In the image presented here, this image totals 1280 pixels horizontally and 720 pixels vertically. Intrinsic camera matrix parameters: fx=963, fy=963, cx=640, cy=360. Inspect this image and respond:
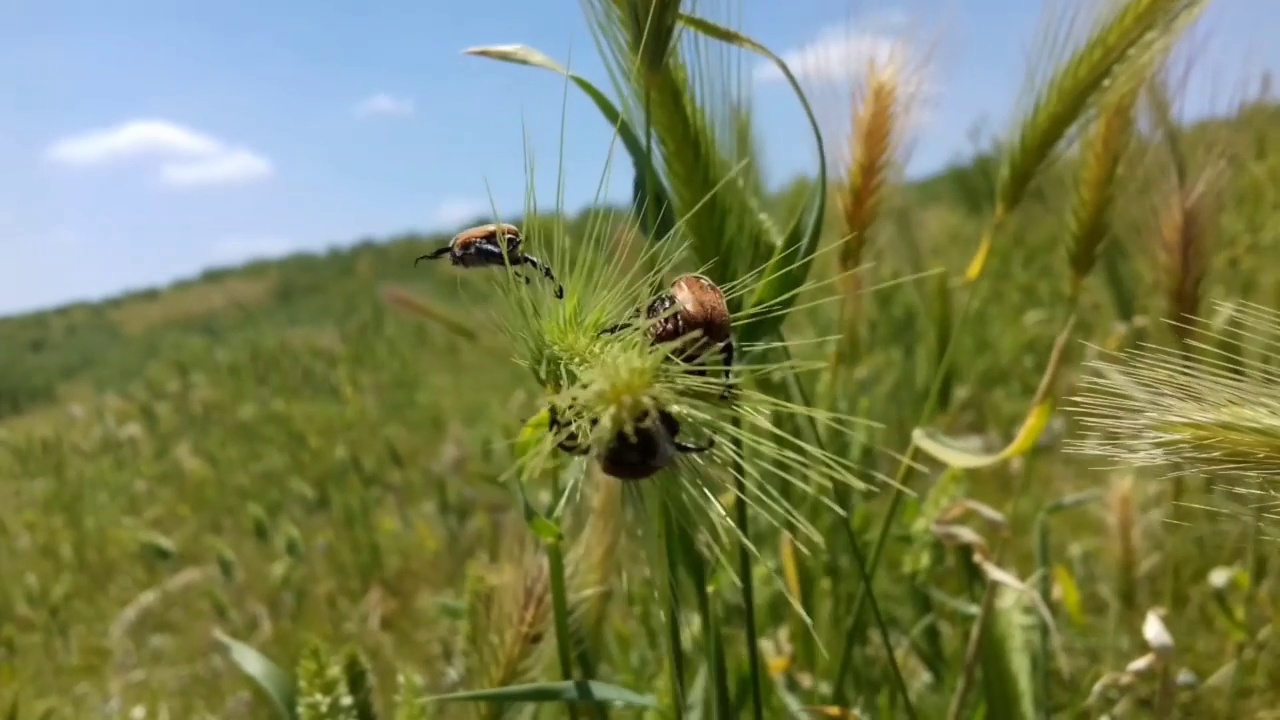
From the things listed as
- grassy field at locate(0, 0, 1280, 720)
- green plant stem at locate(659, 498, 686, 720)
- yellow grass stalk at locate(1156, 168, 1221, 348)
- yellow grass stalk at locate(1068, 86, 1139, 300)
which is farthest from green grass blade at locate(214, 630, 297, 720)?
yellow grass stalk at locate(1156, 168, 1221, 348)

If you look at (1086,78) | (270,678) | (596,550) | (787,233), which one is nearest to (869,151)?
(1086,78)

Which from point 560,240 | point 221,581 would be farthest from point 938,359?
point 221,581

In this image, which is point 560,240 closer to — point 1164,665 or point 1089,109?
point 1089,109

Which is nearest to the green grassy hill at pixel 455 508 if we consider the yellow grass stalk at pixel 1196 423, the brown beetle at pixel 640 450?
A: the brown beetle at pixel 640 450

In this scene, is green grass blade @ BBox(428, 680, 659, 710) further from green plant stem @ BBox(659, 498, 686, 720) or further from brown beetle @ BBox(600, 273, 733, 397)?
brown beetle @ BBox(600, 273, 733, 397)

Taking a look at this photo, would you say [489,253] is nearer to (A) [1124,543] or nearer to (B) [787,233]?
(B) [787,233]

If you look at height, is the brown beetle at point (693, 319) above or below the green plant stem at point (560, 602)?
above

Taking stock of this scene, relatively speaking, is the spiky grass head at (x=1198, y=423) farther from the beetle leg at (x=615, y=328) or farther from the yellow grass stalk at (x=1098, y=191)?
the yellow grass stalk at (x=1098, y=191)
